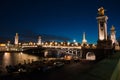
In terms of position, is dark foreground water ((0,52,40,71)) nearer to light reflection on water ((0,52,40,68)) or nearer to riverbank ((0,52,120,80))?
light reflection on water ((0,52,40,68))

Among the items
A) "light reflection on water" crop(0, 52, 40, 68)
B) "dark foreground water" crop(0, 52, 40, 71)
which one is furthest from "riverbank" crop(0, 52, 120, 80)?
"light reflection on water" crop(0, 52, 40, 68)

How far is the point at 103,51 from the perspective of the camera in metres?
72.9

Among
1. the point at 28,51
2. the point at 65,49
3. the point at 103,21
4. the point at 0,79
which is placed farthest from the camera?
the point at 28,51

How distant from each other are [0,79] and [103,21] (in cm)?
5493

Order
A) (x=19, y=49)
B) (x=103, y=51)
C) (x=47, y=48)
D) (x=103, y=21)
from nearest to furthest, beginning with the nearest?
1. (x=103, y=51)
2. (x=103, y=21)
3. (x=47, y=48)
4. (x=19, y=49)

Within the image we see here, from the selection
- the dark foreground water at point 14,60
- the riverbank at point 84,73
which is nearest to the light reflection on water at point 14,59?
the dark foreground water at point 14,60

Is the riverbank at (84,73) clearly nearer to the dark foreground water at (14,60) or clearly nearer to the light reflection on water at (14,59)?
the dark foreground water at (14,60)

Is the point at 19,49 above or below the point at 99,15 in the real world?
below

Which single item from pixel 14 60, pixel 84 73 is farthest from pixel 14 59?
pixel 84 73

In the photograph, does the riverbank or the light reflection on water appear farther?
the light reflection on water

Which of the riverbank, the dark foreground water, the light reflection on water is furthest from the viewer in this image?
the light reflection on water

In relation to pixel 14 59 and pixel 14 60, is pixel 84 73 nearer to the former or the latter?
pixel 14 60

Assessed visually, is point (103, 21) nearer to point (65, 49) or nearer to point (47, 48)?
point (65, 49)

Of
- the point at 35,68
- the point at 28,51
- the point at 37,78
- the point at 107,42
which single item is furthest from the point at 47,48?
A: the point at 37,78
